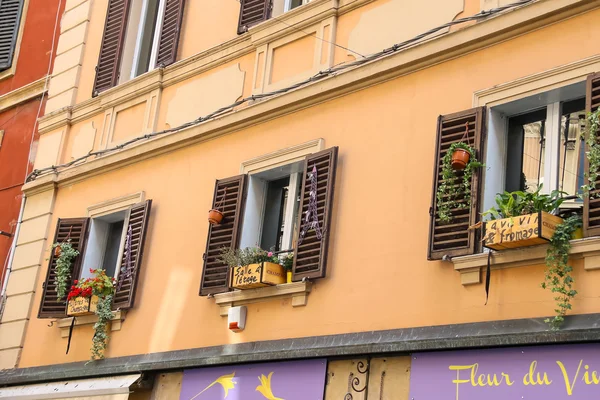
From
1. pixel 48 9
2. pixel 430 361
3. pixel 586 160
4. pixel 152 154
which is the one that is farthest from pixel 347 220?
pixel 48 9

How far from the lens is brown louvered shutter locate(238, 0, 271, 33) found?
11586mm

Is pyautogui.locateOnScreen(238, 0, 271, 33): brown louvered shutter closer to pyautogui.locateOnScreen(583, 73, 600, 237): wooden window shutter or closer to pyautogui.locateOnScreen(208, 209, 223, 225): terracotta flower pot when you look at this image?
pyautogui.locateOnScreen(208, 209, 223, 225): terracotta flower pot

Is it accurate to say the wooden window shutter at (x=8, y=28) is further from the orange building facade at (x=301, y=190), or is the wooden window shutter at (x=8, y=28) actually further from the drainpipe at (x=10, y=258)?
the drainpipe at (x=10, y=258)

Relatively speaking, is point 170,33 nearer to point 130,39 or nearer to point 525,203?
point 130,39

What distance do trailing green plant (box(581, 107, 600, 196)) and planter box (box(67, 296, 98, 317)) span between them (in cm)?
642

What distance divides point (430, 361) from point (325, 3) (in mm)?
4341

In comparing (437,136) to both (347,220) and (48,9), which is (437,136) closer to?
(347,220)

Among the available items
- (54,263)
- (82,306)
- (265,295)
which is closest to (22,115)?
(54,263)

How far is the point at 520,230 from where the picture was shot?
7.68m

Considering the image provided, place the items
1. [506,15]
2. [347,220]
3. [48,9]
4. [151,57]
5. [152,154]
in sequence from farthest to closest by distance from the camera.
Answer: [48,9], [151,57], [152,154], [347,220], [506,15]

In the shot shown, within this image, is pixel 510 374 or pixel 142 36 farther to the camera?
pixel 142 36

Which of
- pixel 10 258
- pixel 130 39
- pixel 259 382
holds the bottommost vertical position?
pixel 259 382

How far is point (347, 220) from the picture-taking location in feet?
31.4

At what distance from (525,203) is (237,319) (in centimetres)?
350
